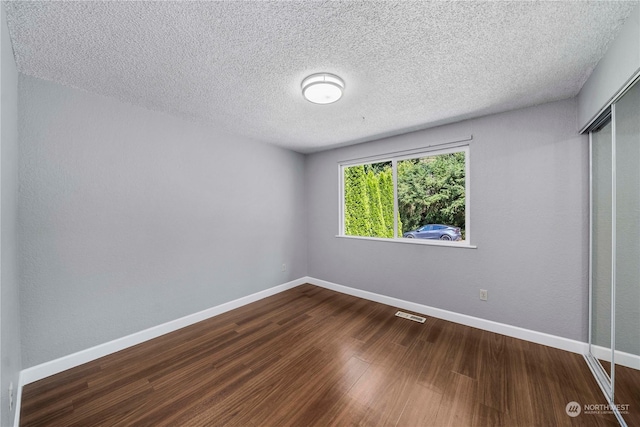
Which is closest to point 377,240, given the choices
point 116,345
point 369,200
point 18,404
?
point 369,200

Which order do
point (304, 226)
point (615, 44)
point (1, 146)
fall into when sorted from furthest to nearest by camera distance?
point (304, 226)
point (615, 44)
point (1, 146)

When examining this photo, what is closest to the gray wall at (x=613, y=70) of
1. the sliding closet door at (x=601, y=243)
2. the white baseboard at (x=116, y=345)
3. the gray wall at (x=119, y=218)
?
the sliding closet door at (x=601, y=243)

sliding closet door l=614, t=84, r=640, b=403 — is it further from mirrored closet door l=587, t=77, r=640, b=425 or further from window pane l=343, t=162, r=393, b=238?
window pane l=343, t=162, r=393, b=238

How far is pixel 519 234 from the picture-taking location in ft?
8.01

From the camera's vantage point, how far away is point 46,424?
4.83 feet

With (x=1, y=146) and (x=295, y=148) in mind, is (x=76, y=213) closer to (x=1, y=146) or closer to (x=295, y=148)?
(x=1, y=146)

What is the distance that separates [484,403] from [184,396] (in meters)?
2.12

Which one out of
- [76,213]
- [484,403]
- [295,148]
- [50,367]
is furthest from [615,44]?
[50,367]

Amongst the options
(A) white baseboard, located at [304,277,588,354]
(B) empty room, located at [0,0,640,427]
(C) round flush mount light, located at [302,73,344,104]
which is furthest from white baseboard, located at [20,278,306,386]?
(C) round flush mount light, located at [302,73,344,104]

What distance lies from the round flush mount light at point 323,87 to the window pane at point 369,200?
72.2 inches

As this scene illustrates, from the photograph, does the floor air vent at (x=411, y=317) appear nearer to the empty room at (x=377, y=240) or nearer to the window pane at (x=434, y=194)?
the empty room at (x=377, y=240)

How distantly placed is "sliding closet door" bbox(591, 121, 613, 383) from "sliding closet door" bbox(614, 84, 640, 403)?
0.15m

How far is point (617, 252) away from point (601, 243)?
322mm

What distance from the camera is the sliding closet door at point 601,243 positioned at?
1789 mm
